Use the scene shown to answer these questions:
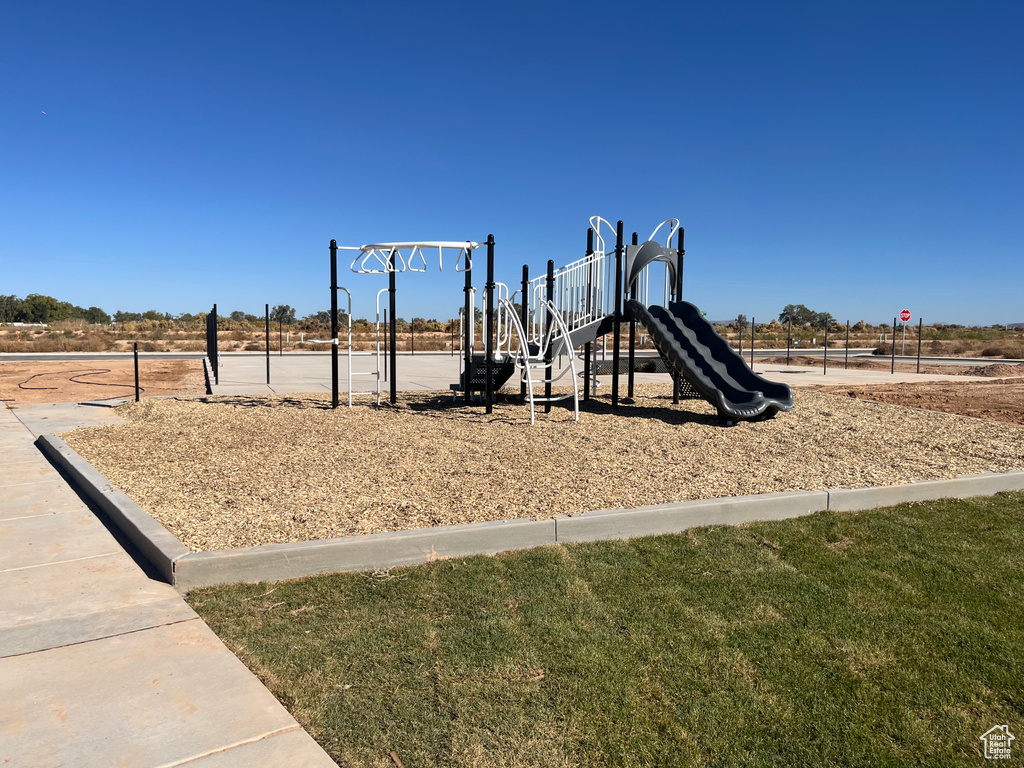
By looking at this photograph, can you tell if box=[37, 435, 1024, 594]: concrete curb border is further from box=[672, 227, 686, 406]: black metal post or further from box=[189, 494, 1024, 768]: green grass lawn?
box=[672, 227, 686, 406]: black metal post

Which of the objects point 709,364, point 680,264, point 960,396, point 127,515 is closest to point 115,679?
point 127,515

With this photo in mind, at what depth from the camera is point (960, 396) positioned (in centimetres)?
1341

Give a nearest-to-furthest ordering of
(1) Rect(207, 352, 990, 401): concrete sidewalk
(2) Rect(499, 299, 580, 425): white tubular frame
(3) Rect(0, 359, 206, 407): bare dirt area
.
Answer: (2) Rect(499, 299, 580, 425): white tubular frame < (3) Rect(0, 359, 206, 407): bare dirt area < (1) Rect(207, 352, 990, 401): concrete sidewalk

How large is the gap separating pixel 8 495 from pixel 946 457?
9220 mm

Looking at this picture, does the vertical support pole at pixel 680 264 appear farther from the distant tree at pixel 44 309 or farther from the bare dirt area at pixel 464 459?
the distant tree at pixel 44 309

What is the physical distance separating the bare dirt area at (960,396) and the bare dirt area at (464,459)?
128cm

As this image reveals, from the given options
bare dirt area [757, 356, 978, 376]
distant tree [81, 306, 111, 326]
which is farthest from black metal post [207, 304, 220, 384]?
distant tree [81, 306, 111, 326]

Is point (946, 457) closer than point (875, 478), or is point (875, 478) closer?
point (875, 478)

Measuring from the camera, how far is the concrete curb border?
385 centimetres

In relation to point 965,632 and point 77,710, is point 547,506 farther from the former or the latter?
point 77,710

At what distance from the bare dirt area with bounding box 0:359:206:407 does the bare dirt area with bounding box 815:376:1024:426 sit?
14.0 meters

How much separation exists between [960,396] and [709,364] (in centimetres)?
685

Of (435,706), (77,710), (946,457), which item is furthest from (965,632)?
(946,457)

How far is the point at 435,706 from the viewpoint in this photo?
2.62 meters
